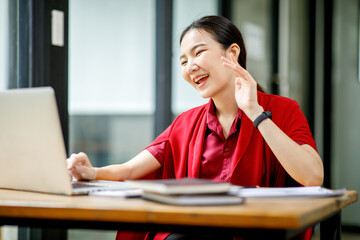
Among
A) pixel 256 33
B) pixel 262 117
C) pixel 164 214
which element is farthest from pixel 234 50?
pixel 256 33

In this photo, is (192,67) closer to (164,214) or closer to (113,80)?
(164,214)

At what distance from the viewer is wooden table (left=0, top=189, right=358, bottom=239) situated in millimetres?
844

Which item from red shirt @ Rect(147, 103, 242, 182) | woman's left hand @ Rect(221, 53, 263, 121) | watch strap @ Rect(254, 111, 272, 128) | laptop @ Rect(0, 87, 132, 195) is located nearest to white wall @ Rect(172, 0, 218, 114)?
red shirt @ Rect(147, 103, 242, 182)

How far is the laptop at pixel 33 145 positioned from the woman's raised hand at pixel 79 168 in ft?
0.61

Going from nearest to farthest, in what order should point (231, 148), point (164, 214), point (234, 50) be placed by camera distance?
point (164, 214)
point (231, 148)
point (234, 50)

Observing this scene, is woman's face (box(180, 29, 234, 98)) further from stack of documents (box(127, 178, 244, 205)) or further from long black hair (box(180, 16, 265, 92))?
stack of documents (box(127, 178, 244, 205))

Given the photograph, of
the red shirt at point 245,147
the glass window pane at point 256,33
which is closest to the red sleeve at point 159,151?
the red shirt at point 245,147

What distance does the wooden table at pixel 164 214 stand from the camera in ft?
2.77

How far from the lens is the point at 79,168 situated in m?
1.46

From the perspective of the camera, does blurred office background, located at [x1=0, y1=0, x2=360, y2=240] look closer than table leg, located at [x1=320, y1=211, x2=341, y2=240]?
No

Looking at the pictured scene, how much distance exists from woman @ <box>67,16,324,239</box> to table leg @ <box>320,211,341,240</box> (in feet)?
0.61

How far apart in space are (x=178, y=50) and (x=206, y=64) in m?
1.16

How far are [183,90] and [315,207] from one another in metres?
2.15

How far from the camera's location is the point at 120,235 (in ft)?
5.16
